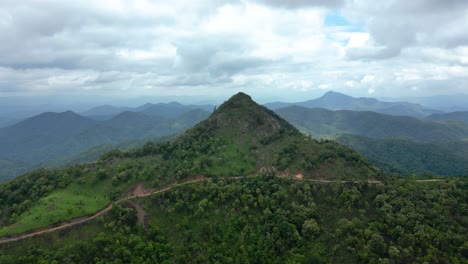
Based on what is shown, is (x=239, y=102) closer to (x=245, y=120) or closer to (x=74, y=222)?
(x=245, y=120)

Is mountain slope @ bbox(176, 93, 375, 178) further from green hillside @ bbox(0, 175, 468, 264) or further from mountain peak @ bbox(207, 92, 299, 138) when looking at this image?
green hillside @ bbox(0, 175, 468, 264)

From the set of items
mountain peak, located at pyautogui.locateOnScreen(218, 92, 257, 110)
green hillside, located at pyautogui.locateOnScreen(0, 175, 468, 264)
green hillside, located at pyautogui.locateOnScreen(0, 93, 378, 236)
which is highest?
mountain peak, located at pyautogui.locateOnScreen(218, 92, 257, 110)

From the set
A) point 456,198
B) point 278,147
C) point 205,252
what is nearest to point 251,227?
point 205,252

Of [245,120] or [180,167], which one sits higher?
[245,120]

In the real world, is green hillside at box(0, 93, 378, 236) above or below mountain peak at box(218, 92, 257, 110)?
below

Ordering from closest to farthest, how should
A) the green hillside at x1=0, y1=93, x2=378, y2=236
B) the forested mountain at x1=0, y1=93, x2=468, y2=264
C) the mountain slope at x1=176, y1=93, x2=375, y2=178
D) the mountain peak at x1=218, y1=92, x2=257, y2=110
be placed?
the forested mountain at x1=0, y1=93, x2=468, y2=264
the green hillside at x1=0, y1=93, x2=378, y2=236
the mountain slope at x1=176, y1=93, x2=375, y2=178
the mountain peak at x1=218, y1=92, x2=257, y2=110

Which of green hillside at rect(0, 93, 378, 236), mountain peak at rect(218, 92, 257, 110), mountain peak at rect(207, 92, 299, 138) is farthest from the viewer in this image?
mountain peak at rect(218, 92, 257, 110)

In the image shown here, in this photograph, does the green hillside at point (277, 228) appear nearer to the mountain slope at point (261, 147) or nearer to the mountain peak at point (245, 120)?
the mountain slope at point (261, 147)

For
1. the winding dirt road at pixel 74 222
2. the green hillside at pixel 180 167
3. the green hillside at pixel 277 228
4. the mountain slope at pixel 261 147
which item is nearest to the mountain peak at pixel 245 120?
the mountain slope at pixel 261 147

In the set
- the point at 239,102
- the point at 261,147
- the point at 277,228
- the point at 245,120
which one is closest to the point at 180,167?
the point at 261,147

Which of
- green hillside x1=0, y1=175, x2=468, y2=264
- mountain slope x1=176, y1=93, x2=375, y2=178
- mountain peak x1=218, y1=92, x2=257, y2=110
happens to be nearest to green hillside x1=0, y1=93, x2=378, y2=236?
mountain slope x1=176, y1=93, x2=375, y2=178

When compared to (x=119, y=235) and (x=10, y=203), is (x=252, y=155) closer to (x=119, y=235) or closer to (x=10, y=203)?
(x=119, y=235)
